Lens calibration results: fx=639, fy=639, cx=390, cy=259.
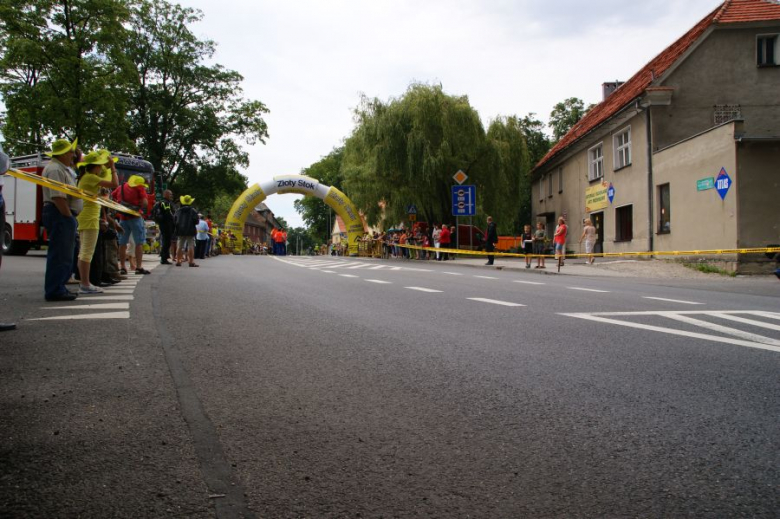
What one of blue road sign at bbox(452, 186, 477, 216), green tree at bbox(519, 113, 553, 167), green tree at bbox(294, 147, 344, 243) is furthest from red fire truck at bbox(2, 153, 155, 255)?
green tree at bbox(294, 147, 344, 243)

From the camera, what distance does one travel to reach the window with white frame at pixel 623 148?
26281mm

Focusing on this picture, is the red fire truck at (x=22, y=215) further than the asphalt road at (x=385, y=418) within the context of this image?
Yes

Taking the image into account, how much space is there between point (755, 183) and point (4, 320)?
62.9 feet

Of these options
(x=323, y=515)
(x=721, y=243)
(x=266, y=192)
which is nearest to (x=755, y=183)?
(x=721, y=243)

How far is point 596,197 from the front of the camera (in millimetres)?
29844

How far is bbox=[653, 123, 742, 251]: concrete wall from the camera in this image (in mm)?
18766

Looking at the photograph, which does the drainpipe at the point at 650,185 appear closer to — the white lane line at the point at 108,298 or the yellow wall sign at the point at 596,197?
the yellow wall sign at the point at 596,197

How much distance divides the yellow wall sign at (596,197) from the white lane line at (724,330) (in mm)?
22041

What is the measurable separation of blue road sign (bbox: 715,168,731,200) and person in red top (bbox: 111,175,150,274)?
52.5ft

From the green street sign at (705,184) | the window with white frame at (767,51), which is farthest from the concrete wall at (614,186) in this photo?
the window with white frame at (767,51)

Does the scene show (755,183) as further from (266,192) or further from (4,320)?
(266,192)

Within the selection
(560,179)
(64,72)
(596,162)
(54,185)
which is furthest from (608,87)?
(54,185)

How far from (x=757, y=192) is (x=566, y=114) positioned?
137 feet

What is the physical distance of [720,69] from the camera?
24.5m
